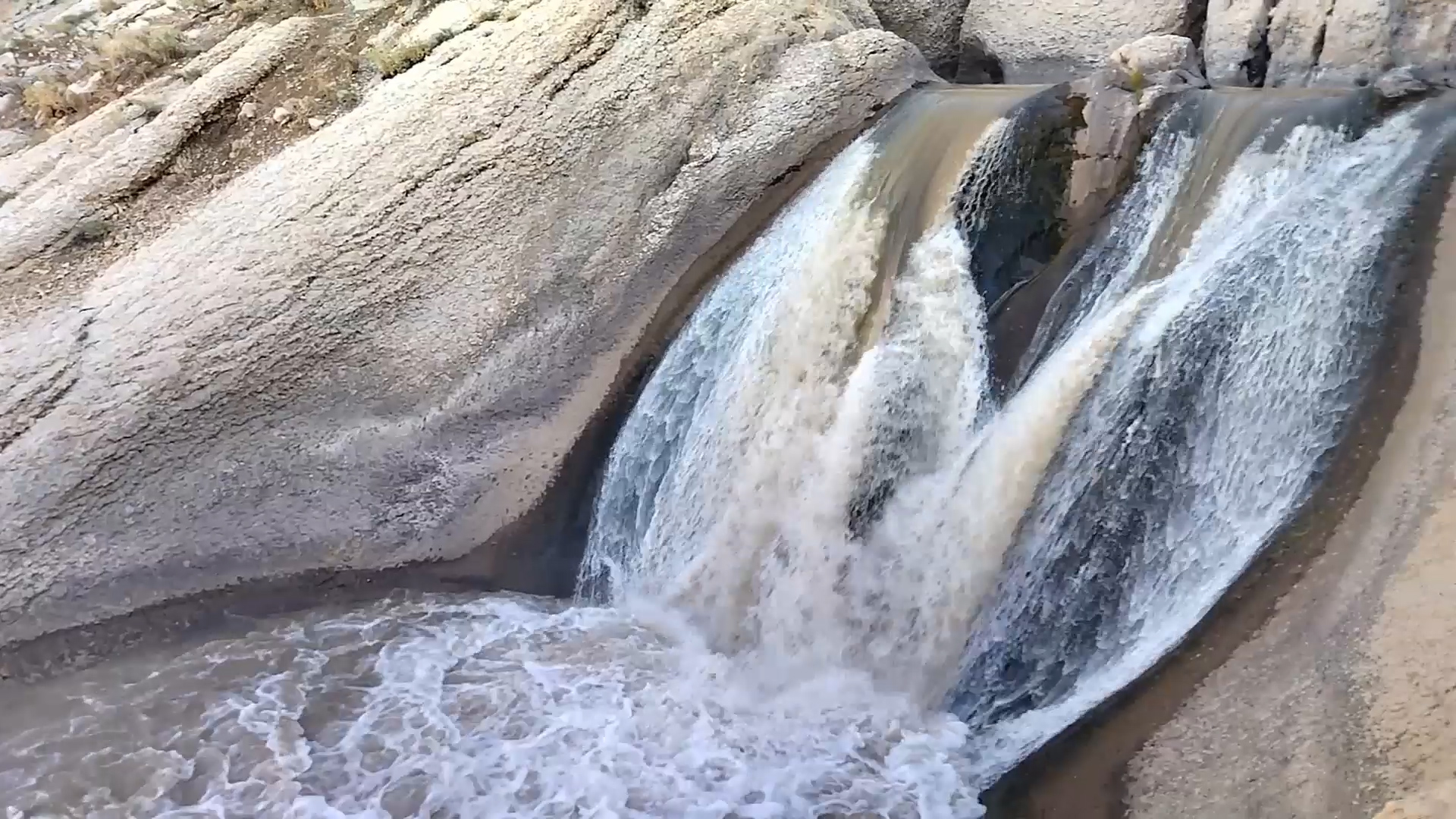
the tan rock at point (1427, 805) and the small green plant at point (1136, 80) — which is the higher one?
the small green plant at point (1136, 80)

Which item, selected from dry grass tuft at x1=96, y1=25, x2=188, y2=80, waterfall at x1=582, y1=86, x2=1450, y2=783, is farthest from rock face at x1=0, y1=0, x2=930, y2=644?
dry grass tuft at x1=96, y1=25, x2=188, y2=80

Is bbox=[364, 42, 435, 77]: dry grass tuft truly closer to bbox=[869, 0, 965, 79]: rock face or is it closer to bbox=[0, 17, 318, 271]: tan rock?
bbox=[0, 17, 318, 271]: tan rock

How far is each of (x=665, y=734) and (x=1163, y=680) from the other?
195cm

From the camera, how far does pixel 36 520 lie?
4816 mm

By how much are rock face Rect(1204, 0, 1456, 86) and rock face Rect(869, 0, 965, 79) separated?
77.8 inches

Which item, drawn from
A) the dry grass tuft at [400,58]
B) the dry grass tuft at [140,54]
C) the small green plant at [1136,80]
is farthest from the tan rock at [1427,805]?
the dry grass tuft at [140,54]

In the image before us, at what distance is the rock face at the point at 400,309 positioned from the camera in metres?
Answer: 4.96

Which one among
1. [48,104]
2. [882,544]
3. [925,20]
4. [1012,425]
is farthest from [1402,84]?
[48,104]

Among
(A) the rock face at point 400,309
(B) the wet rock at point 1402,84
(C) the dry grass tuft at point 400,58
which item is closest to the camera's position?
(B) the wet rock at point 1402,84

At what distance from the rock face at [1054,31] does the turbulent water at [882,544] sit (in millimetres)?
1702

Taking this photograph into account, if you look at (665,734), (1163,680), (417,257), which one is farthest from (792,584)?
(417,257)

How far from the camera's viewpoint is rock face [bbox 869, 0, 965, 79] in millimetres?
7465

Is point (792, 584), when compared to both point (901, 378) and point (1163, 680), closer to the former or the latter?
point (901, 378)

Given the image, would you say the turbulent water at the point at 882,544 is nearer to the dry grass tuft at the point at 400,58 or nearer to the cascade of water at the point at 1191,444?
the cascade of water at the point at 1191,444
